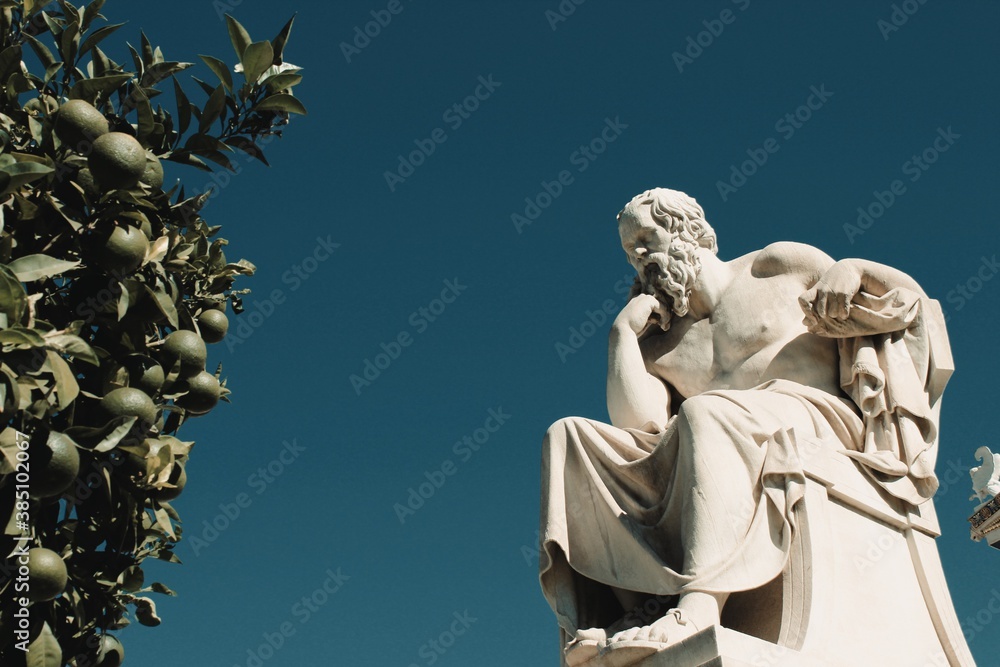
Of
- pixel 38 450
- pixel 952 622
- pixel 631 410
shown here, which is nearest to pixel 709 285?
pixel 631 410

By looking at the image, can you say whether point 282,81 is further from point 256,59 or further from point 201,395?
point 201,395

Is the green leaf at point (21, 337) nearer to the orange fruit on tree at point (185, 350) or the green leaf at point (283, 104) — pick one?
the orange fruit on tree at point (185, 350)

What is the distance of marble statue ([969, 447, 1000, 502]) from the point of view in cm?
785

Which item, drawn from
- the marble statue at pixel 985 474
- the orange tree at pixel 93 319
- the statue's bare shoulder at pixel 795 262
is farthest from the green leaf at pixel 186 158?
the marble statue at pixel 985 474

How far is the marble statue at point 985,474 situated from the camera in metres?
7.85

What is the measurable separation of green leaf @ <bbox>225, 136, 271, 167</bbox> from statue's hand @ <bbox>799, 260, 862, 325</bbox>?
3.84m

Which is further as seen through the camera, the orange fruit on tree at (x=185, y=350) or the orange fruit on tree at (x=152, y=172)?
the orange fruit on tree at (x=185, y=350)

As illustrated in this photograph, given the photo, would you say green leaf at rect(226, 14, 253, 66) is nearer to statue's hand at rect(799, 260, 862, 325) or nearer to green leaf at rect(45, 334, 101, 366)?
green leaf at rect(45, 334, 101, 366)

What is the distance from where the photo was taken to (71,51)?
11.7 feet

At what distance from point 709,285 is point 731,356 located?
517mm

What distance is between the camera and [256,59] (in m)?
3.51

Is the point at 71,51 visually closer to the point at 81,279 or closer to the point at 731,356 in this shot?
the point at 81,279

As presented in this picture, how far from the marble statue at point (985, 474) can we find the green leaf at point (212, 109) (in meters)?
6.40

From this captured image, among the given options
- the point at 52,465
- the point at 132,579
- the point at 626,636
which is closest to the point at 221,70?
the point at 52,465
